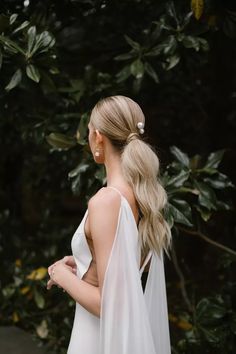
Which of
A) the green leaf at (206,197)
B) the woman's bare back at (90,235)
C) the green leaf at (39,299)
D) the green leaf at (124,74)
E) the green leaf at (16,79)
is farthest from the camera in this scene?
the green leaf at (39,299)

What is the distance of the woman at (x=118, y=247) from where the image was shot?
2260 millimetres

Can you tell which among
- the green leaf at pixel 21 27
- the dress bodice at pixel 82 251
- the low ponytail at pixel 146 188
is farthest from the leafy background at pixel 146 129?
the dress bodice at pixel 82 251

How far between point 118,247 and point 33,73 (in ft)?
4.11

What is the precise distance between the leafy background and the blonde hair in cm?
63

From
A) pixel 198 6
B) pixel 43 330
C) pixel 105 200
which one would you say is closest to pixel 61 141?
pixel 198 6

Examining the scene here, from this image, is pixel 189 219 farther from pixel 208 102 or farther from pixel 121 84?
pixel 208 102

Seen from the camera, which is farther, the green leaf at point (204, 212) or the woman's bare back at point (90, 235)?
the green leaf at point (204, 212)

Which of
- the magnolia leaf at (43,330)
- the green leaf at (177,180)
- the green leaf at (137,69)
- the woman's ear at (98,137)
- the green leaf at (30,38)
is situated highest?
the green leaf at (30,38)

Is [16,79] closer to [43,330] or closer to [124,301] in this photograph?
[124,301]

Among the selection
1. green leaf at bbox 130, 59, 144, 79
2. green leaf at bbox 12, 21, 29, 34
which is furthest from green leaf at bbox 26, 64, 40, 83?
green leaf at bbox 130, 59, 144, 79

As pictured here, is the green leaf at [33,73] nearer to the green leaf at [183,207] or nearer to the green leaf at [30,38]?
the green leaf at [30,38]

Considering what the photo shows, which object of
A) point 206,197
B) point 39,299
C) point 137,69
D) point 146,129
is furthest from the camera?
point 146,129

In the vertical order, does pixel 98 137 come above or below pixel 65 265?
above

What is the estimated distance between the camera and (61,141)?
11.6ft
